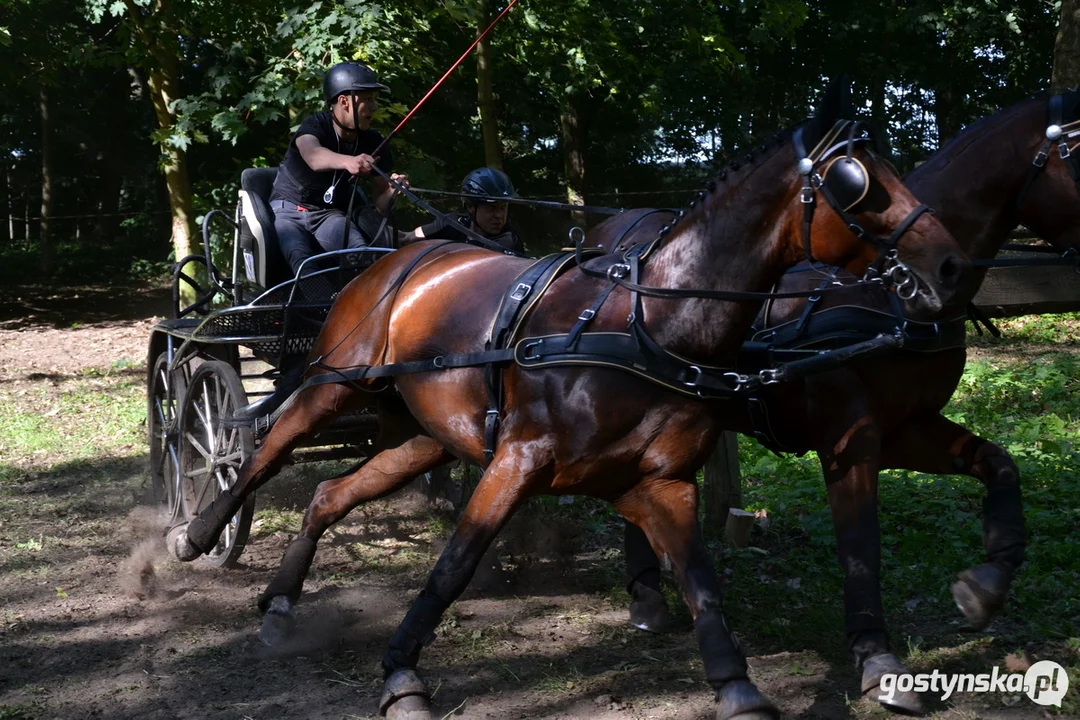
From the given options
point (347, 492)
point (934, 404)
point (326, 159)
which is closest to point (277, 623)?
point (347, 492)

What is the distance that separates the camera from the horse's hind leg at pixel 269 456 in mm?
5160

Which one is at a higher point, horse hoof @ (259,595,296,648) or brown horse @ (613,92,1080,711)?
brown horse @ (613,92,1080,711)

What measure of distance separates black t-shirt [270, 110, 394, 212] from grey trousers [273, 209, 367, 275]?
0.30ft

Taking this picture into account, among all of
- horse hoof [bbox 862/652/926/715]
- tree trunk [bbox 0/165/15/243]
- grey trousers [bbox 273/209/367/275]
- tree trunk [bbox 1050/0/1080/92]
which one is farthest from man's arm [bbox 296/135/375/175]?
tree trunk [bbox 0/165/15/243]

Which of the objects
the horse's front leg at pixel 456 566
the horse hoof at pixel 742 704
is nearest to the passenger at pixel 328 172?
the horse's front leg at pixel 456 566

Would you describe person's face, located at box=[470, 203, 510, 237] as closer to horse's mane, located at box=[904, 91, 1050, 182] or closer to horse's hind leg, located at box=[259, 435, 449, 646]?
horse's hind leg, located at box=[259, 435, 449, 646]

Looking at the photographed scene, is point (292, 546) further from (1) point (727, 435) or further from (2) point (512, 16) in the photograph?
(2) point (512, 16)

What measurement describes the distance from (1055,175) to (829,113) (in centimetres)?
130

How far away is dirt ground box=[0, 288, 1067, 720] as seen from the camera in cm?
421

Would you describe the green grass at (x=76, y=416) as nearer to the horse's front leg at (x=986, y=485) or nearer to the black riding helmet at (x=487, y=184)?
the black riding helmet at (x=487, y=184)

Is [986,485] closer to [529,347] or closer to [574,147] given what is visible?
[529,347]

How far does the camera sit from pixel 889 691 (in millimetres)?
3809

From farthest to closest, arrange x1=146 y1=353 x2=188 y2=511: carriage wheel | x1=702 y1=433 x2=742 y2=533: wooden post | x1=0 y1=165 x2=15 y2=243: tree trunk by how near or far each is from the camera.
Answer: x1=0 y1=165 x2=15 y2=243: tree trunk, x1=146 y1=353 x2=188 y2=511: carriage wheel, x1=702 y1=433 x2=742 y2=533: wooden post

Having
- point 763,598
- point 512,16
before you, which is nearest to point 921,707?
point 763,598
